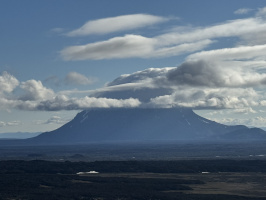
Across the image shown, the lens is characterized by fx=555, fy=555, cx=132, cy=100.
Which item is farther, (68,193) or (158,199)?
(68,193)

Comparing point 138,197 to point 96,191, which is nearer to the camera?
point 138,197

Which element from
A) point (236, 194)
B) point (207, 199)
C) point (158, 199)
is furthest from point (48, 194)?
point (236, 194)

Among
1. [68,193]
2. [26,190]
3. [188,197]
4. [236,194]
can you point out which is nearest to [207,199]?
[188,197]

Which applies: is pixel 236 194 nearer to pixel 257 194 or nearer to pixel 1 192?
pixel 257 194

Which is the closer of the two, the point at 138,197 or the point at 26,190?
the point at 138,197

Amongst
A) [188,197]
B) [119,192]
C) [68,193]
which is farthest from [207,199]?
[68,193]

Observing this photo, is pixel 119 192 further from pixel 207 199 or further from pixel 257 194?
pixel 257 194

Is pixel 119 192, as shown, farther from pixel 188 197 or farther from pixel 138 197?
pixel 188 197
